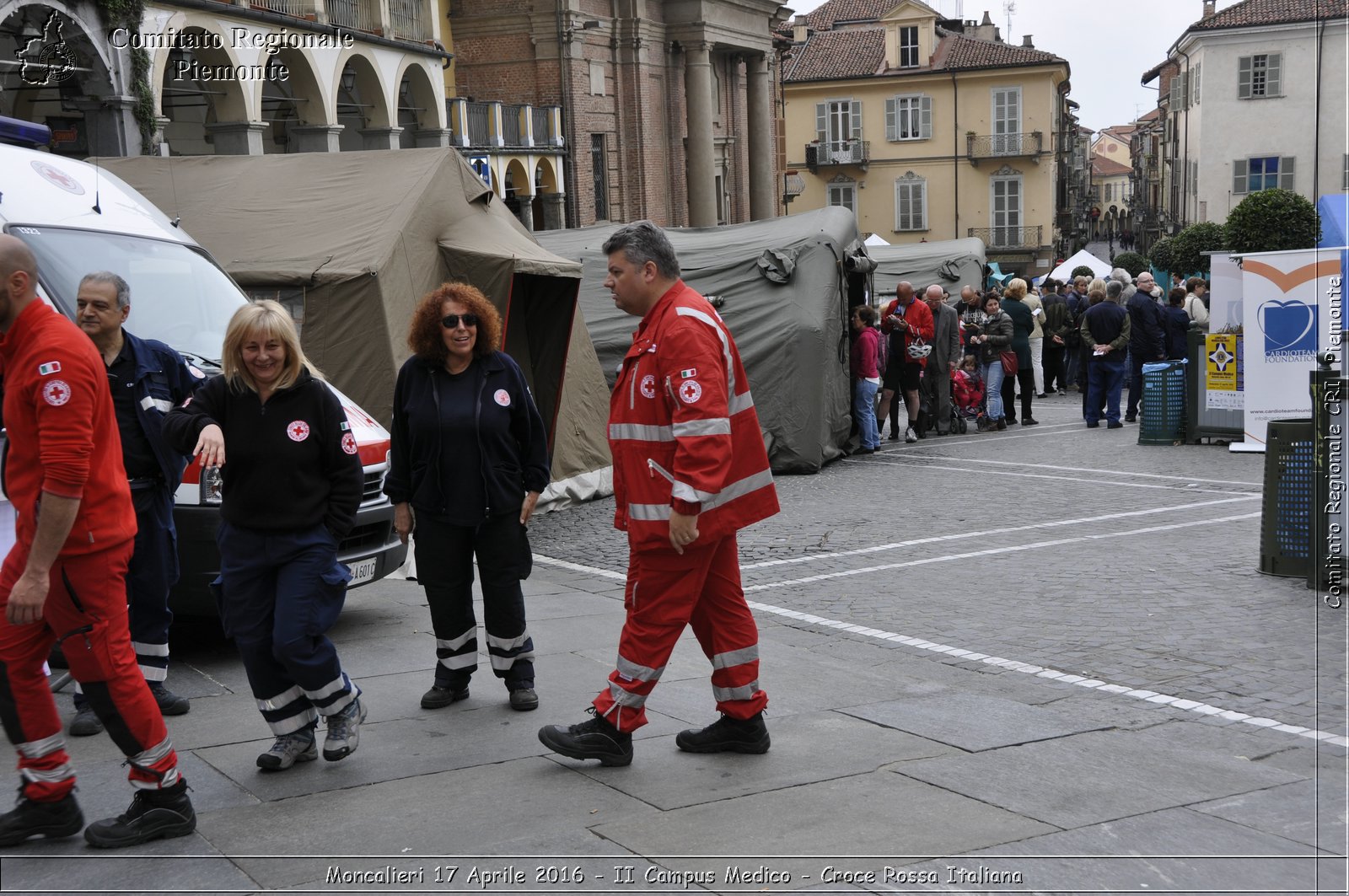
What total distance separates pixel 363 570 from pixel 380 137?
22.2 m

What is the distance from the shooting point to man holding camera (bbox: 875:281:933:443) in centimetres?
1722

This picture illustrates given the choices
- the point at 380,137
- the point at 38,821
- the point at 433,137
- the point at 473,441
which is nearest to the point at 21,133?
the point at 473,441

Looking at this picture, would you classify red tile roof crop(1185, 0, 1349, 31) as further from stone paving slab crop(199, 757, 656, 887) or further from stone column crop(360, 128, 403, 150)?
stone paving slab crop(199, 757, 656, 887)

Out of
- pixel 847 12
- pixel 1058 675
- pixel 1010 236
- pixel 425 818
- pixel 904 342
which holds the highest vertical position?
pixel 847 12

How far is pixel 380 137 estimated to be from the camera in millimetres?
28453

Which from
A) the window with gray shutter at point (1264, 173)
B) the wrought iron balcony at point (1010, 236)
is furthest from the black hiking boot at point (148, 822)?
the wrought iron balcony at point (1010, 236)

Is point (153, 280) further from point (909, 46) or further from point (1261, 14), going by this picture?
point (909, 46)

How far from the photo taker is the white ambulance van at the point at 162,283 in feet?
23.8

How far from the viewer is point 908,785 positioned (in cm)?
500

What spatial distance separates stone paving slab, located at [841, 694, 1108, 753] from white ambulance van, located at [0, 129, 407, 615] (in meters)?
3.19

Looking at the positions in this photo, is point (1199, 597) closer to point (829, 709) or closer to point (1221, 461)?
point (829, 709)

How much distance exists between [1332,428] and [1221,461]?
6639 millimetres

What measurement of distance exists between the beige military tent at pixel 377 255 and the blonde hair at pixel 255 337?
560 cm

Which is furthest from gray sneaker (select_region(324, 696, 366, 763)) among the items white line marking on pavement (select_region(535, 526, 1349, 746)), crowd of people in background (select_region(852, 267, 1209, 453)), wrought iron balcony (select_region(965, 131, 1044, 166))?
wrought iron balcony (select_region(965, 131, 1044, 166))
